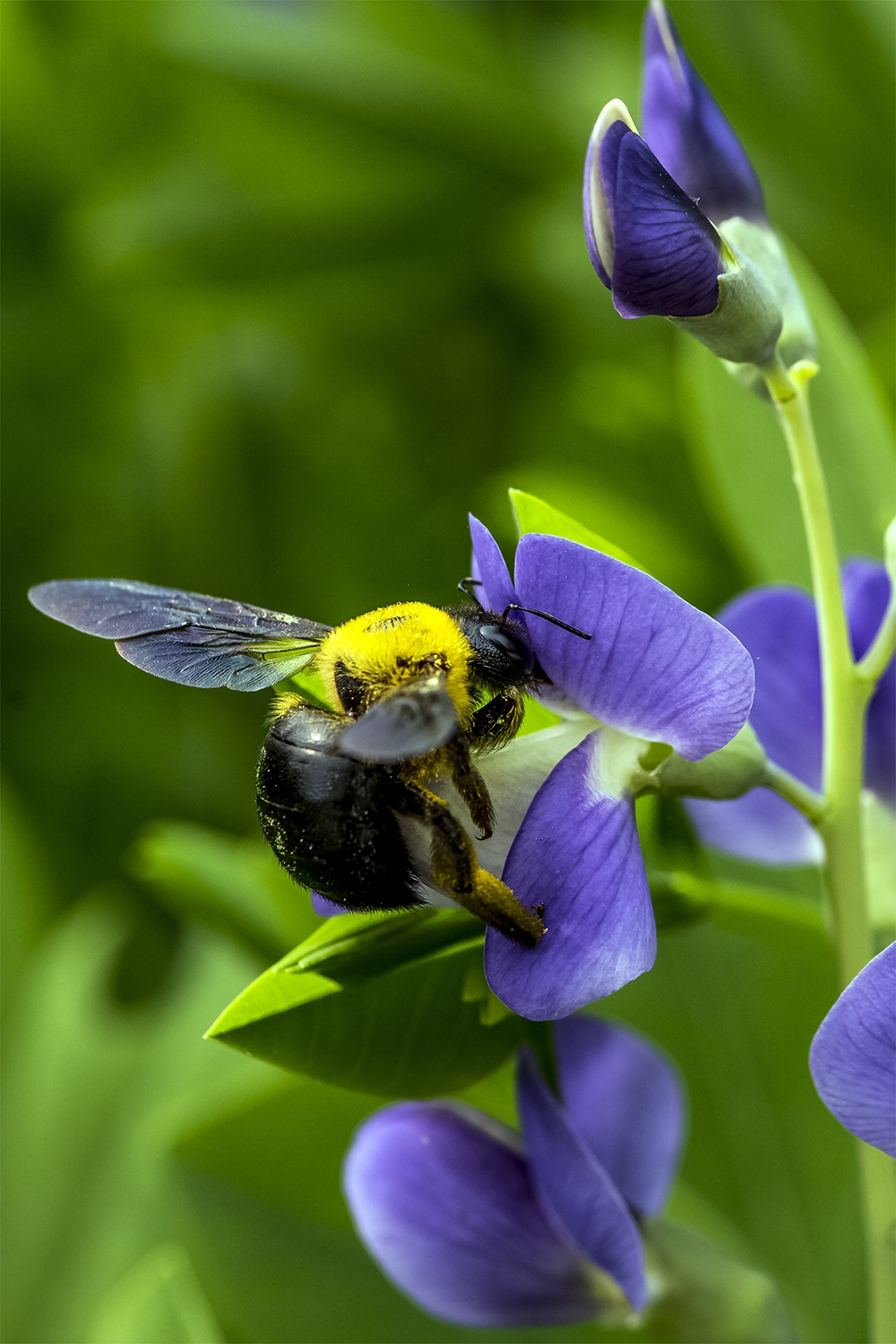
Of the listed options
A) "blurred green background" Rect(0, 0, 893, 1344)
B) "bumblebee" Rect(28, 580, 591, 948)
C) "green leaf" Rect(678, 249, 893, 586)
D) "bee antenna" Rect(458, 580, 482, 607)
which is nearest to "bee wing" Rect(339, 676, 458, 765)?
"bumblebee" Rect(28, 580, 591, 948)

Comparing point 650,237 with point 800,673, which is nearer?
point 650,237

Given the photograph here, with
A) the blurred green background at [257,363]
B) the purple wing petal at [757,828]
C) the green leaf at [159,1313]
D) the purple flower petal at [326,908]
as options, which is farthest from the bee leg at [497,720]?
the blurred green background at [257,363]

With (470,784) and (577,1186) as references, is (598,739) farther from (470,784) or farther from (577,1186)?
(577,1186)

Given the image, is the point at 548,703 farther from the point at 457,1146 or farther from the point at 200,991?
the point at 200,991

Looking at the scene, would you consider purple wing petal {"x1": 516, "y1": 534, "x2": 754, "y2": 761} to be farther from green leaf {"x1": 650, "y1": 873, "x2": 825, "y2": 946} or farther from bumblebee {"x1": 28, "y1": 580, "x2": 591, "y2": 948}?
green leaf {"x1": 650, "y1": 873, "x2": 825, "y2": 946}

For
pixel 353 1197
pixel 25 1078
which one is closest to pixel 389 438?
pixel 25 1078

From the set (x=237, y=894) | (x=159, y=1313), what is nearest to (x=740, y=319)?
(x=237, y=894)
